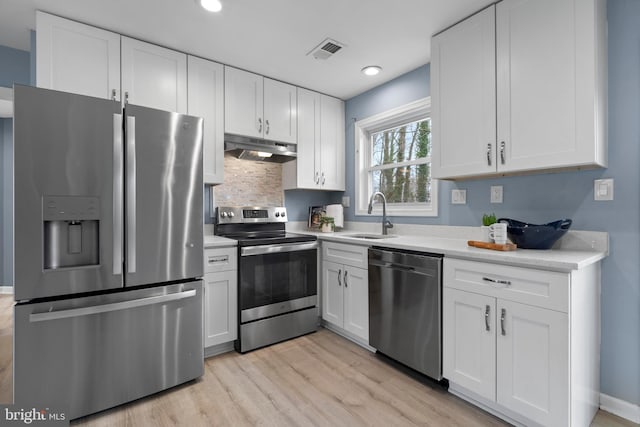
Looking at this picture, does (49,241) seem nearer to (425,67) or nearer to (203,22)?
(203,22)

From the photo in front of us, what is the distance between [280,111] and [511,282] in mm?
2463

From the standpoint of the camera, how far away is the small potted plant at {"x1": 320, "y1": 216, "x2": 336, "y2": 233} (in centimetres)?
331

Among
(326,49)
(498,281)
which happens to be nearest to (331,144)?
(326,49)

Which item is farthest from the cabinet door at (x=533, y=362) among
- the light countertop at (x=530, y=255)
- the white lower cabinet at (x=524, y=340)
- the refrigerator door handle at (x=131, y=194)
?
the refrigerator door handle at (x=131, y=194)

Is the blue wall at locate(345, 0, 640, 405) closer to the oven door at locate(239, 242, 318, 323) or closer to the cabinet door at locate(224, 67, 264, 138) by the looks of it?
the oven door at locate(239, 242, 318, 323)

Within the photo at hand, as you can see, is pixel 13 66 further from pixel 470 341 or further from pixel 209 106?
pixel 470 341

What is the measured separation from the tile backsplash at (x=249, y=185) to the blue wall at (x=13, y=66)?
179 centimetres

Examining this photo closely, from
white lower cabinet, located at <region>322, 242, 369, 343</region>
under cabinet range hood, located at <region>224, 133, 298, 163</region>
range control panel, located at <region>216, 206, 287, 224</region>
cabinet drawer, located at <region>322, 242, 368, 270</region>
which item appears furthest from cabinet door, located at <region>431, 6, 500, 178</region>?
range control panel, located at <region>216, 206, 287, 224</region>

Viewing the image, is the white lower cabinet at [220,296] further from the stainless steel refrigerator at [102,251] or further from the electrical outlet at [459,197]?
the electrical outlet at [459,197]

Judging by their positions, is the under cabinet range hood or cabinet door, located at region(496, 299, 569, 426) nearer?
cabinet door, located at region(496, 299, 569, 426)

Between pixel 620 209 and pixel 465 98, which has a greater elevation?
pixel 465 98

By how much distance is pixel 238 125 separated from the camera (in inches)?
112

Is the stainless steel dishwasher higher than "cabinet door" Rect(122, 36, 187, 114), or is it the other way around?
"cabinet door" Rect(122, 36, 187, 114)

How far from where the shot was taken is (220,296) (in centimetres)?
241
